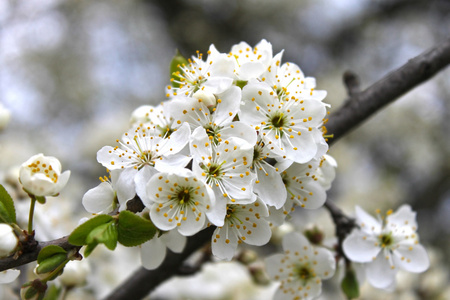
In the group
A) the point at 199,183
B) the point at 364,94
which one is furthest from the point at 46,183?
the point at 364,94

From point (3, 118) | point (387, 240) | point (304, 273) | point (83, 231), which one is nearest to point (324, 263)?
point (304, 273)

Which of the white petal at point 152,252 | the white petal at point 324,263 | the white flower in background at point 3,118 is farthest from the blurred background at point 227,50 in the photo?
the white petal at point 152,252

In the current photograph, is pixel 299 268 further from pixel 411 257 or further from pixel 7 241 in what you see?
pixel 7 241

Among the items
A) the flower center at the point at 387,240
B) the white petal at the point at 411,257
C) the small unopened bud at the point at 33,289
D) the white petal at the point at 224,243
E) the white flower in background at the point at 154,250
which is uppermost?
the small unopened bud at the point at 33,289

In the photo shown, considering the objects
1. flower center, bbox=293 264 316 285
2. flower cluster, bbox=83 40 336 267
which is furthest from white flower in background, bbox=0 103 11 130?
flower center, bbox=293 264 316 285

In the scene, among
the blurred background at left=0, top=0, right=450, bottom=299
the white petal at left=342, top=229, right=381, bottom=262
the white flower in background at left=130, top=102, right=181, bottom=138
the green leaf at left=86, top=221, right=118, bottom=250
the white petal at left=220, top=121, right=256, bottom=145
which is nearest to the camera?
the green leaf at left=86, top=221, right=118, bottom=250

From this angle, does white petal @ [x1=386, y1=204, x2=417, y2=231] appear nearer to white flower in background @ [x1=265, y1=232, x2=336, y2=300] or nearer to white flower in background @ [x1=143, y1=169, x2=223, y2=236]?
white flower in background @ [x1=265, y1=232, x2=336, y2=300]

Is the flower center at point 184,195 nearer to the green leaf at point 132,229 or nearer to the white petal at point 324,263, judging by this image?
the green leaf at point 132,229
